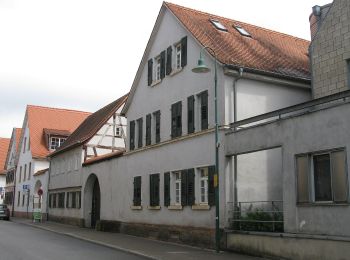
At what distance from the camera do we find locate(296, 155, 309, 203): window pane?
48.7 feet

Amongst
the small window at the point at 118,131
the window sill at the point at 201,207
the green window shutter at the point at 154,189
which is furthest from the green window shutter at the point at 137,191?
the small window at the point at 118,131

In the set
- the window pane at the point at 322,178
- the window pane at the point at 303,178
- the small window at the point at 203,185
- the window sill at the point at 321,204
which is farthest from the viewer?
the small window at the point at 203,185

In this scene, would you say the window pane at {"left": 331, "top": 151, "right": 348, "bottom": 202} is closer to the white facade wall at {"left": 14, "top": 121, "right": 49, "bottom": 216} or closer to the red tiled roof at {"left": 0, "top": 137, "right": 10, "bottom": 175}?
the white facade wall at {"left": 14, "top": 121, "right": 49, "bottom": 216}

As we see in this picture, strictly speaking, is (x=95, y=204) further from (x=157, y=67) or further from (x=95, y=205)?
(x=157, y=67)

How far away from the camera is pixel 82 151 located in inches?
1421

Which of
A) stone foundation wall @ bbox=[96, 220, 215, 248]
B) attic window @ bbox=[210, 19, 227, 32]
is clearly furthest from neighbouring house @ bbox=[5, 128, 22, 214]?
attic window @ bbox=[210, 19, 227, 32]

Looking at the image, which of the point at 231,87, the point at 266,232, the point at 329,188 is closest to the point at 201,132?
the point at 231,87

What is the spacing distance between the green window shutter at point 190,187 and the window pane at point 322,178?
22.7 feet

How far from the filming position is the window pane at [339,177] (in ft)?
44.5

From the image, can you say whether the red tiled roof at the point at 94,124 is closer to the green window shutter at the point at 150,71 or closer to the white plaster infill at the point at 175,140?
the white plaster infill at the point at 175,140

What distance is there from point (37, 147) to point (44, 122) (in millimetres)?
4728

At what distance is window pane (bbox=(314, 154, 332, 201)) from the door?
68.4 ft

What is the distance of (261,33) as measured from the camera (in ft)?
86.1

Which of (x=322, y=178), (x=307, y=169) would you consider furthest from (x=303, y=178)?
(x=322, y=178)
